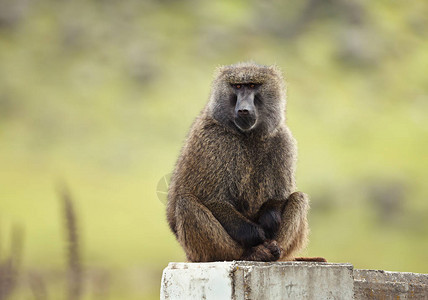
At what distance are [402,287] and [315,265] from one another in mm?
1703

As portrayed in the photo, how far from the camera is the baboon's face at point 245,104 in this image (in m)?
4.91

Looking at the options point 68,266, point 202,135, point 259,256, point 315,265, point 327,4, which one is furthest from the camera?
point 327,4

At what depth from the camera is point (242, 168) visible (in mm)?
4984

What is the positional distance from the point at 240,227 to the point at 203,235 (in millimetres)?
306

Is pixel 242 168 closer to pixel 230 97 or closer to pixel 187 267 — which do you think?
pixel 230 97

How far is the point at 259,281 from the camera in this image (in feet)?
12.2

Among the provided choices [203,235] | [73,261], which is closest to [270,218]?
[203,235]

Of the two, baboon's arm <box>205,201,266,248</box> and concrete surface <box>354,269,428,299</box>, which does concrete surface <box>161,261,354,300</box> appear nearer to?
baboon's arm <box>205,201,266,248</box>

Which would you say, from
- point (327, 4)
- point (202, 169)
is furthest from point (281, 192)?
point (327, 4)

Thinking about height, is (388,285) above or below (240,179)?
below

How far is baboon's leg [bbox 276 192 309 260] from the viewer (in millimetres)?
4816

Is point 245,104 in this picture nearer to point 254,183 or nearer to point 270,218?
point 254,183

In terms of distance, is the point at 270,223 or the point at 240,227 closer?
the point at 240,227

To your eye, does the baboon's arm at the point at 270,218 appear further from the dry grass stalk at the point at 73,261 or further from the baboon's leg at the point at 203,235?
the dry grass stalk at the point at 73,261
